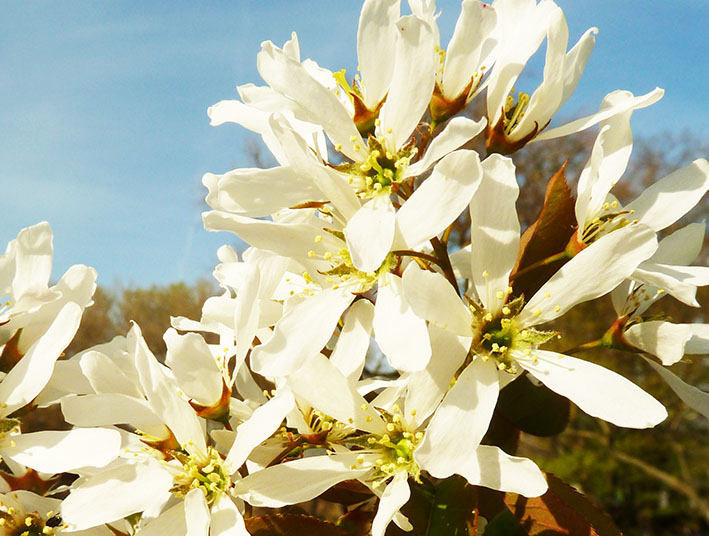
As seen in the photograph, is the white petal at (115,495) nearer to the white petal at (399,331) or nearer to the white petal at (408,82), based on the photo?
the white petal at (399,331)

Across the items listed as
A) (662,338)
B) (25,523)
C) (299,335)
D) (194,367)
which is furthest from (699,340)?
(25,523)

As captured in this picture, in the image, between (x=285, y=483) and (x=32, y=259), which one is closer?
(x=285, y=483)

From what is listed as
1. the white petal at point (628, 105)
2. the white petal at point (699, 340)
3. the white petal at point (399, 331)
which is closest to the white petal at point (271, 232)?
the white petal at point (399, 331)

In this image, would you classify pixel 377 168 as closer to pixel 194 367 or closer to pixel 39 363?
pixel 194 367

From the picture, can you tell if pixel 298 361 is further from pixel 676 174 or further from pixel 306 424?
pixel 676 174

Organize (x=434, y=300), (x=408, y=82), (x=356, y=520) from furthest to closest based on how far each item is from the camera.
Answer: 1. (x=356, y=520)
2. (x=408, y=82)
3. (x=434, y=300)

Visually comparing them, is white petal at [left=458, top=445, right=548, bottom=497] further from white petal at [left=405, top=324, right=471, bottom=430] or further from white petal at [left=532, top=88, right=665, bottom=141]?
white petal at [left=532, top=88, right=665, bottom=141]

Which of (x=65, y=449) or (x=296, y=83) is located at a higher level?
(x=296, y=83)

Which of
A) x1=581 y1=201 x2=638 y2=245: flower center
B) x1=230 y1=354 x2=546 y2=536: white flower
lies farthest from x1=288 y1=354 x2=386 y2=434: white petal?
x1=581 y1=201 x2=638 y2=245: flower center
